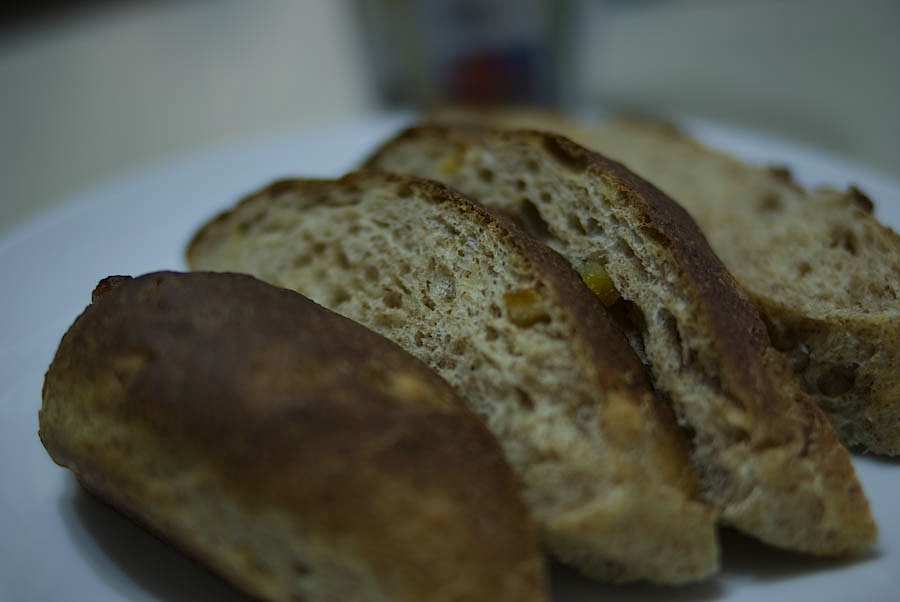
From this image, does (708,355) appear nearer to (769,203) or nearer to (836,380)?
(836,380)

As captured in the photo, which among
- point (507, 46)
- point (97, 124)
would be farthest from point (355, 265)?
point (97, 124)

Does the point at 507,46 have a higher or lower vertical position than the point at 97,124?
higher

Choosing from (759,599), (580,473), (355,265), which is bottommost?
(759,599)

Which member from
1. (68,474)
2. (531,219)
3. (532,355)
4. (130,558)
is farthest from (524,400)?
(68,474)

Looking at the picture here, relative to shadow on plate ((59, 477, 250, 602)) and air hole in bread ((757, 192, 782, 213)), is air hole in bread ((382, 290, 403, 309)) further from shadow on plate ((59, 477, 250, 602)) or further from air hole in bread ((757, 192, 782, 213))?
air hole in bread ((757, 192, 782, 213))

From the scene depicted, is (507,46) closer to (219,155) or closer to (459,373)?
(219,155)

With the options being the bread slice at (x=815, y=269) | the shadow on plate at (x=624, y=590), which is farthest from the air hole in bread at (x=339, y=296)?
the bread slice at (x=815, y=269)

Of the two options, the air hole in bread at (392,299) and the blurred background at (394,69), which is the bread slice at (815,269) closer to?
the air hole in bread at (392,299)

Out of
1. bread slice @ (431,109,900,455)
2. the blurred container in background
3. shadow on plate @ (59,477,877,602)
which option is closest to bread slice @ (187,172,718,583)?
shadow on plate @ (59,477,877,602)
